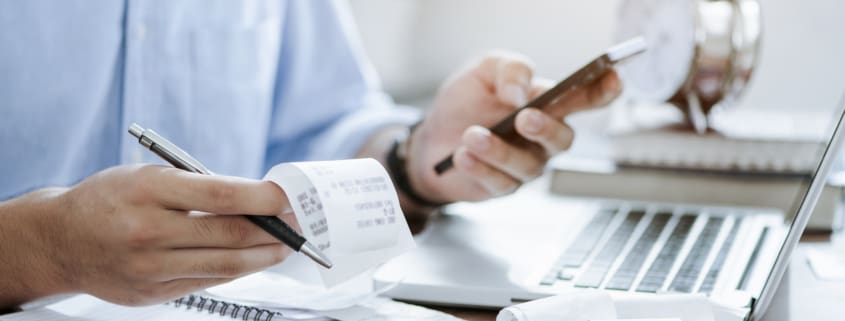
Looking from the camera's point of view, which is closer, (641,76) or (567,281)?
(567,281)

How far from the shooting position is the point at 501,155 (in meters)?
0.83

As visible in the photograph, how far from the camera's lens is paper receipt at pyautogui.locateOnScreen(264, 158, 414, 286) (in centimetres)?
47

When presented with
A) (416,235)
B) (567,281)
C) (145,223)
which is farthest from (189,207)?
(416,235)

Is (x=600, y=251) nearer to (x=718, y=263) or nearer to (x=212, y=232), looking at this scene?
(x=718, y=263)

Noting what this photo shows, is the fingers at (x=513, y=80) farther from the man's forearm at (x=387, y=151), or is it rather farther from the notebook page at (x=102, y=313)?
the notebook page at (x=102, y=313)

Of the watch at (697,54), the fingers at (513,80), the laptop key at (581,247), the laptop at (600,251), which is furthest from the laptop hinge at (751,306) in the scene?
the watch at (697,54)

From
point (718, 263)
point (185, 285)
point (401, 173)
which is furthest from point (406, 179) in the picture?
point (185, 285)

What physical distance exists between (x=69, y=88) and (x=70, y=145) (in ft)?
0.18

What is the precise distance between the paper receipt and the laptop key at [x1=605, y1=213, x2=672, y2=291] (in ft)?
0.62

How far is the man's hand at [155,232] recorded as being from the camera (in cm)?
47

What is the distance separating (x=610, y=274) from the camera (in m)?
0.65

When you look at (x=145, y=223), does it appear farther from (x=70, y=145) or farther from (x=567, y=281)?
(x=70, y=145)

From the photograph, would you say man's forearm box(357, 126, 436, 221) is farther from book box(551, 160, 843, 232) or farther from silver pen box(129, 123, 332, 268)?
silver pen box(129, 123, 332, 268)

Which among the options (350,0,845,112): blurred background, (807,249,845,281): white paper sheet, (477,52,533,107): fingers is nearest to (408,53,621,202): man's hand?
(477,52,533,107): fingers
